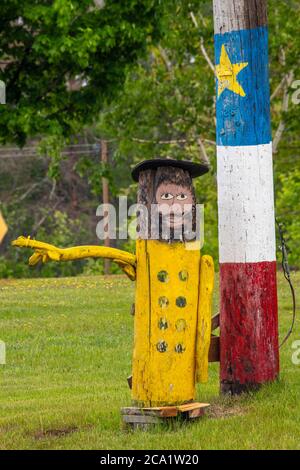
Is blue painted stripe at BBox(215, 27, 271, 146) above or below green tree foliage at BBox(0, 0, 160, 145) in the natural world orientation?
below

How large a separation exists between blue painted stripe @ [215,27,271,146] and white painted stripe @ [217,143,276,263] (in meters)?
0.08

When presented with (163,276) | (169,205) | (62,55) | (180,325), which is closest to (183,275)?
(163,276)

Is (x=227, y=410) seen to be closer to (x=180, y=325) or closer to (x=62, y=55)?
(x=180, y=325)

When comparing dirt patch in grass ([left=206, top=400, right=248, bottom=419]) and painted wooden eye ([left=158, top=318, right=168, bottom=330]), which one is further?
dirt patch in grass ([left=206, top=400, right=248, bottom=419])

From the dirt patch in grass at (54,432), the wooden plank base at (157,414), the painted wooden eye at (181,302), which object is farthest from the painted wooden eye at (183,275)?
the dirt patch in grass at (54,432)

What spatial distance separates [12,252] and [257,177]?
34.3 meters

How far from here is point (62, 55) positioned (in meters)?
19.5

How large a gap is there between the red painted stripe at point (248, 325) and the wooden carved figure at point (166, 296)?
0.48 metres

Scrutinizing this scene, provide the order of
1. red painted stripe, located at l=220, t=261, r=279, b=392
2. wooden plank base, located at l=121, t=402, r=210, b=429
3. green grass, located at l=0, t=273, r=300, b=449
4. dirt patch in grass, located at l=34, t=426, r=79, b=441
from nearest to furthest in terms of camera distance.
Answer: green grass, located at l=0, t=273, r=300, b=449
wooden plank base, located at l=121, t=402, r=210, b=429
dirt patch in grass, located at l=34, t=426, r=79, b=441
red painted stripe, located at l=220, t=261, r=279, b=392

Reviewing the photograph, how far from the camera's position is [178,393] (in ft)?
24.0

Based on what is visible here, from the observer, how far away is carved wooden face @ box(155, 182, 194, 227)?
7.32 metres

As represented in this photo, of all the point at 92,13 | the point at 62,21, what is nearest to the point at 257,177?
the point at 62,21

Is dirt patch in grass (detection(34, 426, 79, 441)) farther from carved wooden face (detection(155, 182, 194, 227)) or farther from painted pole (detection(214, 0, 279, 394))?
carved wooden face (detection(155, 182, 194, 227))

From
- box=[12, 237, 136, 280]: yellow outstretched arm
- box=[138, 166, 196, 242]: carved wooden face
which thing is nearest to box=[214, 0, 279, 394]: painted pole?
box=[138, 166, 196, 242]: carved wooden face
